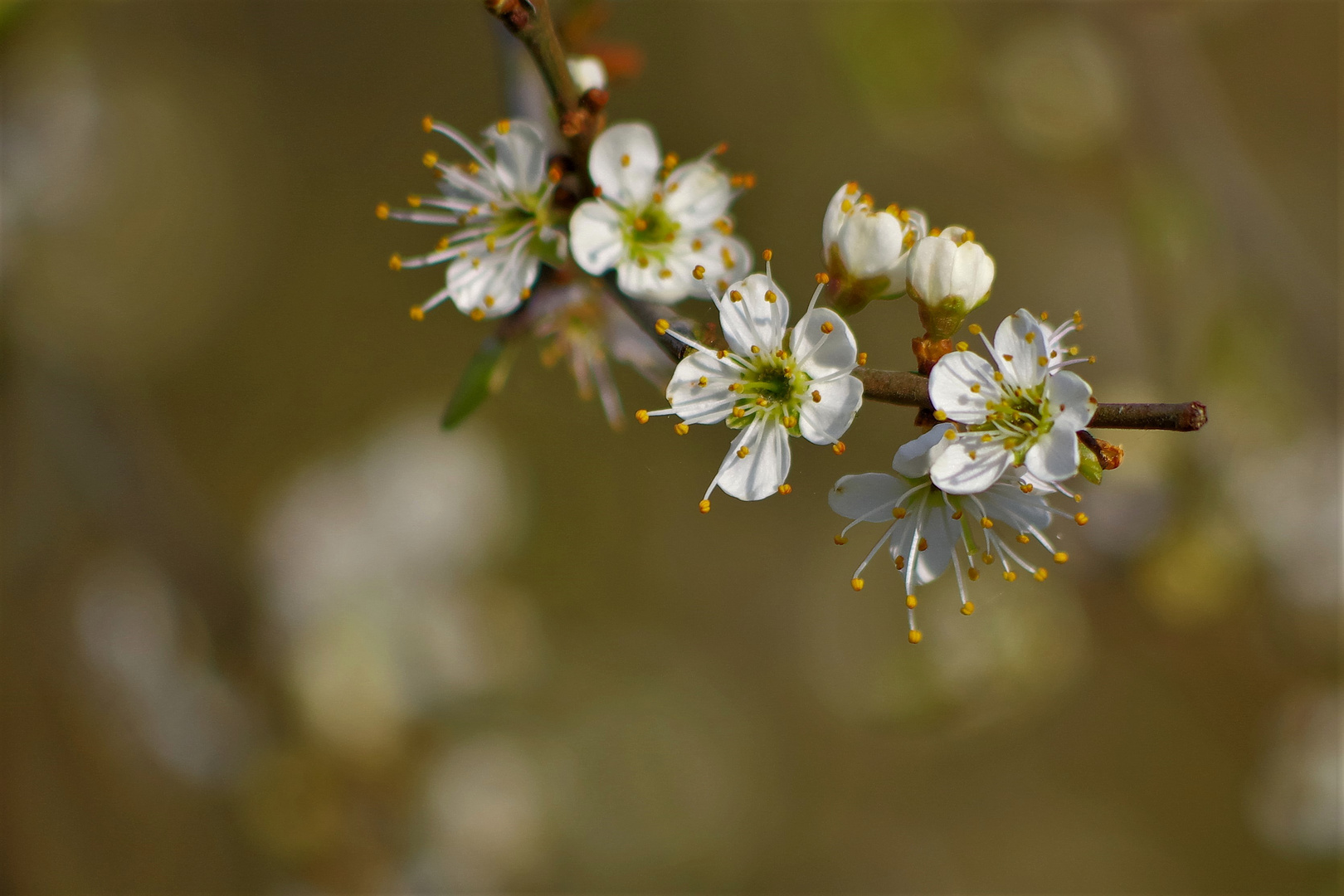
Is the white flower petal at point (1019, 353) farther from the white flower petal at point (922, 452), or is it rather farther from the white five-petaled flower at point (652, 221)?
the white five-petaled flower at point (652, 221)

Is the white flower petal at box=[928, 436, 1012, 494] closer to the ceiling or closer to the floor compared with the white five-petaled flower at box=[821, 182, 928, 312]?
closer to the floor

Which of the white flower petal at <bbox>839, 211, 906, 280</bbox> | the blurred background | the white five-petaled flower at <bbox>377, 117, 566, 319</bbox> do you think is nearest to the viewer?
the white flower petal at <bbox>839, 211, 906, 280</bbox>

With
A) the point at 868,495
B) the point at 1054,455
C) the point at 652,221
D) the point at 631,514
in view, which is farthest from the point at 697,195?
the point at 631,514

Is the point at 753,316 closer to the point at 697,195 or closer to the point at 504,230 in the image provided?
the point at 697,195

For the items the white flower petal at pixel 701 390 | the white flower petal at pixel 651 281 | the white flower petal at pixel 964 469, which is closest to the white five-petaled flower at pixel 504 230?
the white flower petal at pixel 651 281

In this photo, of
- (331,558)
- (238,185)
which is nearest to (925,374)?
(331,558)

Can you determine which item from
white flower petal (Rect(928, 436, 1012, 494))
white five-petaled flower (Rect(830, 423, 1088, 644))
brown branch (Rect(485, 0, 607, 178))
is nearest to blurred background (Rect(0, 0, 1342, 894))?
white five-petaled flower (Rect(830, 423, 1088, 644))

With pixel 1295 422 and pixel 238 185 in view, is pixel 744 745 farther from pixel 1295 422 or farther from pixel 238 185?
pixel 238 185

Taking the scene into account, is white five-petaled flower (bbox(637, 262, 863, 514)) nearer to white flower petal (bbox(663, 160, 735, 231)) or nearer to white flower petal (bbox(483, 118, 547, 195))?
white flower petal (bbox(663, 160, 735, 231))
